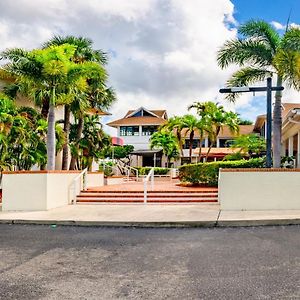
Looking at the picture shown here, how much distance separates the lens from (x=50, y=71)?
14.4m

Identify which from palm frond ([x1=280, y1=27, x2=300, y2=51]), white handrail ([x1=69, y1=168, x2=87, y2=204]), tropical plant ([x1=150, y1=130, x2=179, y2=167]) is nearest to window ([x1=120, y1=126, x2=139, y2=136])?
tropical plant ([x1=150, y1=130, x2=179, y2=167])

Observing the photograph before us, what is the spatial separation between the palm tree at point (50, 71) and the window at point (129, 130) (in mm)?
33787

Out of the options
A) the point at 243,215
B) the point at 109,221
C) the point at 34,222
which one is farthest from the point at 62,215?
the point at 243,215

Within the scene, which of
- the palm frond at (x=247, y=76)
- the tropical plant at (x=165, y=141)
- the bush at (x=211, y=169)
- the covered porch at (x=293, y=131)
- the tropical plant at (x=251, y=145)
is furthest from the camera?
the tropical plant at (x=165, y=141)

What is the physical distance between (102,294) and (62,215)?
7.69 metres

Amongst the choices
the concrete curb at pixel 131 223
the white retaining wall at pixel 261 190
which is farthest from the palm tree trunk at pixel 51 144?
the white retaining wall at pixel 261 190

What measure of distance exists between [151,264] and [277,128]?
981 cm

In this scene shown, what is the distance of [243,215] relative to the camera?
11578 mm

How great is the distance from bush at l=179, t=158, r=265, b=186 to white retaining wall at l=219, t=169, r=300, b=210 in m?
5.68

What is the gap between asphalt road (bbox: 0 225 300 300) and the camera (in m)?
5.04

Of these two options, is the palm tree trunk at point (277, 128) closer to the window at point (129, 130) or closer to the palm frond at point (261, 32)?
the palm frond at point (261, 32)

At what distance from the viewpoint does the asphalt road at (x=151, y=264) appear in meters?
5.04

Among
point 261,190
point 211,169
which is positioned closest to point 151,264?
point 261,190

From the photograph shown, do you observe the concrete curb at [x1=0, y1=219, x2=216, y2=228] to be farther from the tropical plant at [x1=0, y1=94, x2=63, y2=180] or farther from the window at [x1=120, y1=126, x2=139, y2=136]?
the window at [x1=120, y1=126, x2=139, y2=136]
